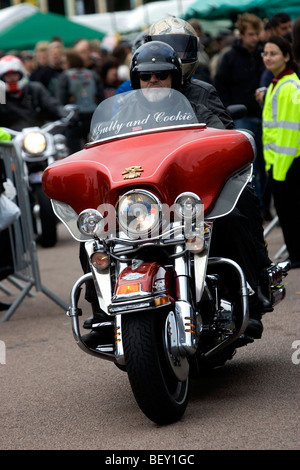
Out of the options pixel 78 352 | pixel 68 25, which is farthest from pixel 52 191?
pixel 68 25

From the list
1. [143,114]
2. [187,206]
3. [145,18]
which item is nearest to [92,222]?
[187,206]

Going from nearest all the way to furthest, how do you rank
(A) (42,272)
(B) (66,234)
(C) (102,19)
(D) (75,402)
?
(D) (75,402)
(A) (42,272)
(B) (66,234)
(C) (102,19)

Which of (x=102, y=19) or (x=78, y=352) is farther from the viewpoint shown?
(x=102, y=19)

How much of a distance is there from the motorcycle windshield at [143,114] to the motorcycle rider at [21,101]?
7.10 m

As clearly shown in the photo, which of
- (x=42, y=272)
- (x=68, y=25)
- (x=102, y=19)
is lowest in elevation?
(x=102, y=19)

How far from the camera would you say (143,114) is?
534 cm

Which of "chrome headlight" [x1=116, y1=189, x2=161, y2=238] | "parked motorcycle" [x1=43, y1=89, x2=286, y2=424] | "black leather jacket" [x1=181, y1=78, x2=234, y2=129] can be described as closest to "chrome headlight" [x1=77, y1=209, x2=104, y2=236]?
"parked motorcycle" [x1=43, y1=89, x2=286, y2=424]

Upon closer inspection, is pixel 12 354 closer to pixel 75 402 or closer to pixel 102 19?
pixel 75 402

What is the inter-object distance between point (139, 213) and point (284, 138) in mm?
4518

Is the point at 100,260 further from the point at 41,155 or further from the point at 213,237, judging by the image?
the point at 41,155

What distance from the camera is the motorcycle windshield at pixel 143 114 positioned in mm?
5297

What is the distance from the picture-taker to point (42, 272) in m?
11.0

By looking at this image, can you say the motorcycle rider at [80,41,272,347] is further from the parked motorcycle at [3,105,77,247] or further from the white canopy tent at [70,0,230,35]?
the white canopy tent at [70,0,230,35]
